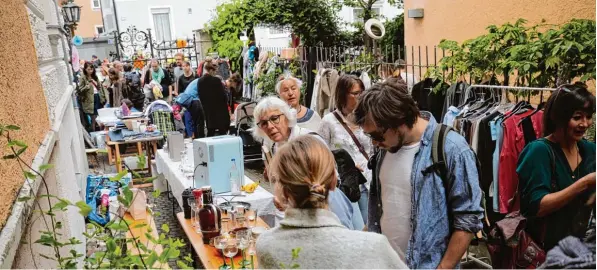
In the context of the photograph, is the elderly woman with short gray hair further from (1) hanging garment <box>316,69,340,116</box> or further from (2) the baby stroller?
(2) the baby stroller

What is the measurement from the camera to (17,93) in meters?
2.26

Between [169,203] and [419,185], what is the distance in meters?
5.35

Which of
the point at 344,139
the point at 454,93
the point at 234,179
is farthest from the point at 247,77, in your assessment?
the point at 344,139

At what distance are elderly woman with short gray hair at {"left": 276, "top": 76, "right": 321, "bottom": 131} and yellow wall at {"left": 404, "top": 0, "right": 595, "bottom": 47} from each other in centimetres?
283

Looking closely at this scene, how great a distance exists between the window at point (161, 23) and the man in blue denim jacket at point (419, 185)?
2427 cm

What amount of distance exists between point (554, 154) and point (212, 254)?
2.10 m

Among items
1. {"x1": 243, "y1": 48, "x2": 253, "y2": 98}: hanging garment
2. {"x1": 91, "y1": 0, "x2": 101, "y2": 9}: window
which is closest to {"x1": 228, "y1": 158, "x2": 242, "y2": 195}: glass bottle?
{"x1": 243, "y1": 48, "x2": 253, "y2": 98}: hanging garment

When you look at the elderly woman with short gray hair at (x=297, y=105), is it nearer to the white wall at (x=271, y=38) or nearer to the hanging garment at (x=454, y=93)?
the hanging garment at (x=454, y=93)

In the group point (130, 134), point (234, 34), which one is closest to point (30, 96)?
point (130, 134)

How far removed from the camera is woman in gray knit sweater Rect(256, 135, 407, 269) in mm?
1596

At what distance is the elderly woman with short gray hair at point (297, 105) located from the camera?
4930 millimetres

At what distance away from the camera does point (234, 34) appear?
13.7 metres

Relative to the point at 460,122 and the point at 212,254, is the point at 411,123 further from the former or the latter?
the point at 460,122

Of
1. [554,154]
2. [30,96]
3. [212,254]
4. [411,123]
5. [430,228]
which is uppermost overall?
[30,96]
